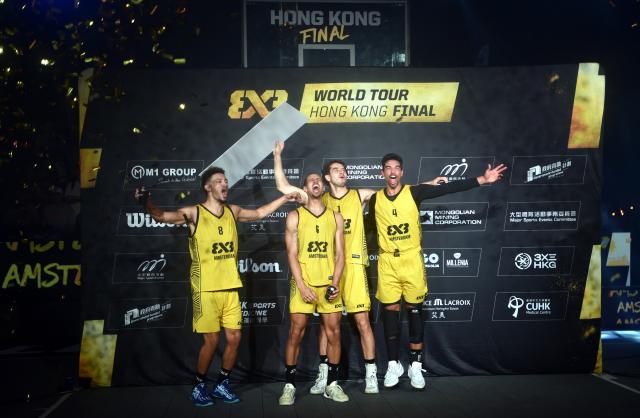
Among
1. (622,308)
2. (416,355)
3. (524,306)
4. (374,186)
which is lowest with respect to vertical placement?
(416,355)

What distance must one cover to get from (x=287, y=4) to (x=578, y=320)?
537 cm

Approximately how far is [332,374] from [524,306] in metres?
2.01

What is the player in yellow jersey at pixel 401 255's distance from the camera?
242 inches

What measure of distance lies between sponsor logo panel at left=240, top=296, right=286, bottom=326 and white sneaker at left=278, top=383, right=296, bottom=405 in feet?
2.92

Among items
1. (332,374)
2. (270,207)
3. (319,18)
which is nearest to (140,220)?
(270,207)

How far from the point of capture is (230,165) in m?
6.46

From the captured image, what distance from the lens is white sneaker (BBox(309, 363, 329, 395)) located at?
5930 mm

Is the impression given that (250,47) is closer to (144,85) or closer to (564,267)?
(144,85)

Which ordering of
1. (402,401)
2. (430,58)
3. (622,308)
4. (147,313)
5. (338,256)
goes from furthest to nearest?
(430,58) → (622,308) → (147,313) → (338,256) → (402,401)

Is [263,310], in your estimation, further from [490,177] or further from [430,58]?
[430,58]

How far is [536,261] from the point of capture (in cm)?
662

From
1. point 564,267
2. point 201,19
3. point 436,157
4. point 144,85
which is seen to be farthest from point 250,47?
point 564,267

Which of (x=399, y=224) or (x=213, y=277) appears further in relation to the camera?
(x=399, y=224)

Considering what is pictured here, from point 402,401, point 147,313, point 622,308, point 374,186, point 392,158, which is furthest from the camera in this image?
point 622,308
